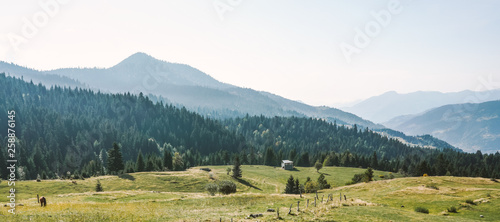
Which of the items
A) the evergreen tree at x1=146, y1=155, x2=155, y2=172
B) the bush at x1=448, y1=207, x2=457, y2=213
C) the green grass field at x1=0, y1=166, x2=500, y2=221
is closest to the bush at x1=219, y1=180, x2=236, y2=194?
the green grass field at x1=0, y1=166, x2=500, y2=221

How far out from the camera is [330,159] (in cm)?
18125

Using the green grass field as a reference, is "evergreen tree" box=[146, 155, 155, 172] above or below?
below

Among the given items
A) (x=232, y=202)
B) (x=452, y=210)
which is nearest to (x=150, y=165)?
(x=232, y=202)

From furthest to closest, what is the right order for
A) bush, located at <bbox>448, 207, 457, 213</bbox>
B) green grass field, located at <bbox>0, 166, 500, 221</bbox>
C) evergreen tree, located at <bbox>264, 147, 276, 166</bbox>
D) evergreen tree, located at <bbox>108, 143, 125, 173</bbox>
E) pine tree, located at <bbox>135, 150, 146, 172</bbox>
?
1. evergreen tree, located at <bbox>264, 147, 276, 166</bbox>
2. pine tree, located at <bbox>135, 150, 146, 172</bbox>
3. evergreen tree, located at <bbox>108, 143, 125, 173</bbox>
4. bush, located at <bbox>448, 207, 457, 213</bbox>
5. green grass field, located at <bbox>0, 166, 500, 221</bbox>

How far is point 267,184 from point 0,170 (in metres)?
123

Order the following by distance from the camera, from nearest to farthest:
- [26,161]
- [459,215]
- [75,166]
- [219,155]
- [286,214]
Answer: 1. [286,214]
2. [459,215]
3. [26,161]
4. [75,166]
5. [219,155]

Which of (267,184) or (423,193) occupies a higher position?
(423,193)

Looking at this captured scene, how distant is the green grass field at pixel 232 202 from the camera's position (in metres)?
33.3

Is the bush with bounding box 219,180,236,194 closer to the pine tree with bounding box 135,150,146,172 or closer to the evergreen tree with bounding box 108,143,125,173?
the evergreen tree with bounding box 108,143,125,173

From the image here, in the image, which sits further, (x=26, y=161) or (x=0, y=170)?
(x=26, y=161)

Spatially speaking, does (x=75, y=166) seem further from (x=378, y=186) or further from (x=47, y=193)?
(x=378, y=186)

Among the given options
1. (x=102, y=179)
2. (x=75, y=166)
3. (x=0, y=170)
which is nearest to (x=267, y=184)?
(x=102, y=179)

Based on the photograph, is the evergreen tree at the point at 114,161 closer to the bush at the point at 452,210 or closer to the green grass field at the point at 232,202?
the green grass field at the point at 232,202

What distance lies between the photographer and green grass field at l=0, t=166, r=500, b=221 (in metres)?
33.3
